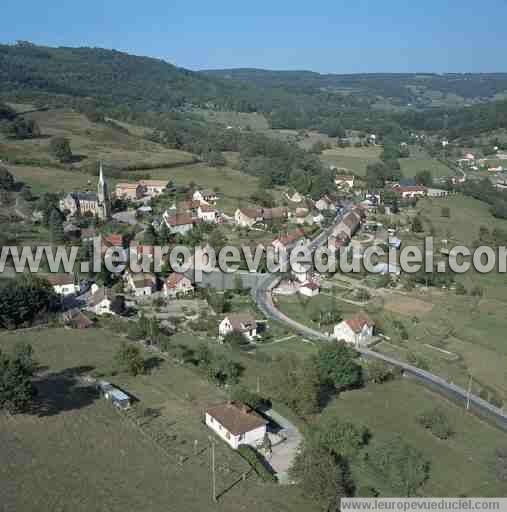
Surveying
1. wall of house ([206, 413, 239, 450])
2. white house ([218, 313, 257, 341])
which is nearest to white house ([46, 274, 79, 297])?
white house ([218, 313, 257, 341])

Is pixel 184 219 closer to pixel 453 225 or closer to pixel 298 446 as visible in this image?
pixel 453 225

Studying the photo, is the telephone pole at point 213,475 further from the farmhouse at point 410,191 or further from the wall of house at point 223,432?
the farmhouse at point 410,191

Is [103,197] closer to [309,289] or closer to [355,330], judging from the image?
[309,289]

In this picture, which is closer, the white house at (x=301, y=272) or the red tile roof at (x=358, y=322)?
the red tile roof at (x=358, y=322)

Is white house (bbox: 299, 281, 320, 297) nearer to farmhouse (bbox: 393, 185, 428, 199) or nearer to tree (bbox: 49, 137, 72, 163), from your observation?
farmhouse (bbox: 393, 185, 428, 199)

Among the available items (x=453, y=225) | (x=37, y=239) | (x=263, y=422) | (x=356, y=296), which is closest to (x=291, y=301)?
(x=356, y=296)

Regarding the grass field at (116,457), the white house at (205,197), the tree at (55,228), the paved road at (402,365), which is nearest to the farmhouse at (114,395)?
the grass field at (116,457)
